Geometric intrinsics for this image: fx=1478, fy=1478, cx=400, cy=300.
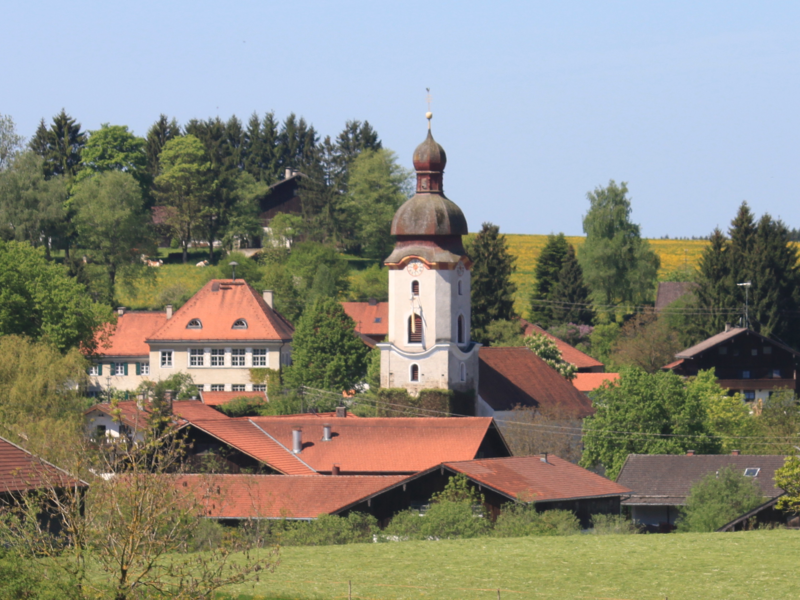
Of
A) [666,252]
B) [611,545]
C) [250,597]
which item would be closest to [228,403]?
[611,545]

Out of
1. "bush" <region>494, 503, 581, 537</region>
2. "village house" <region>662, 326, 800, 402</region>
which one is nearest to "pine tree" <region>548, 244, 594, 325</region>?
"village house" <region>662, 326, 800, 402</region>

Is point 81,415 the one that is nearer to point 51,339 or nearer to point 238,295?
point 51,339

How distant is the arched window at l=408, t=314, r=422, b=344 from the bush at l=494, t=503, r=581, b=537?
94.7ft

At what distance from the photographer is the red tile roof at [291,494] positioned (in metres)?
Answer: 41.1

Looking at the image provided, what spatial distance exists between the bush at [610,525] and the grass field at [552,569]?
3899 mm

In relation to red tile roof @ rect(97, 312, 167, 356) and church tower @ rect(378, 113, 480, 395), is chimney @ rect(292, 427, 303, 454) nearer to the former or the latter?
church tower @ rect(378, 113, 480, 395)

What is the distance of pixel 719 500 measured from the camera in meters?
47.6

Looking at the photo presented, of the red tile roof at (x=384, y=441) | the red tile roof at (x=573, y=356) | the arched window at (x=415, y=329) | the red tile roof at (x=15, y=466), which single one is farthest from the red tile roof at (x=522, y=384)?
the red tile roof at (x=15, y=466)

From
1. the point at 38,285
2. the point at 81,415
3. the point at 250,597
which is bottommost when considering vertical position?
the point at 250,597

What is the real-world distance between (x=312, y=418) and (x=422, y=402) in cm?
1247

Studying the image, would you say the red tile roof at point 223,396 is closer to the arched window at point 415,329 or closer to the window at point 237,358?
the window at point 237,358

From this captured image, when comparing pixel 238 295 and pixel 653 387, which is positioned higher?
pixel 238 295

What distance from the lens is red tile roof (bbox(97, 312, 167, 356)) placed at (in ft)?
293

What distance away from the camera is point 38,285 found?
234 ft
